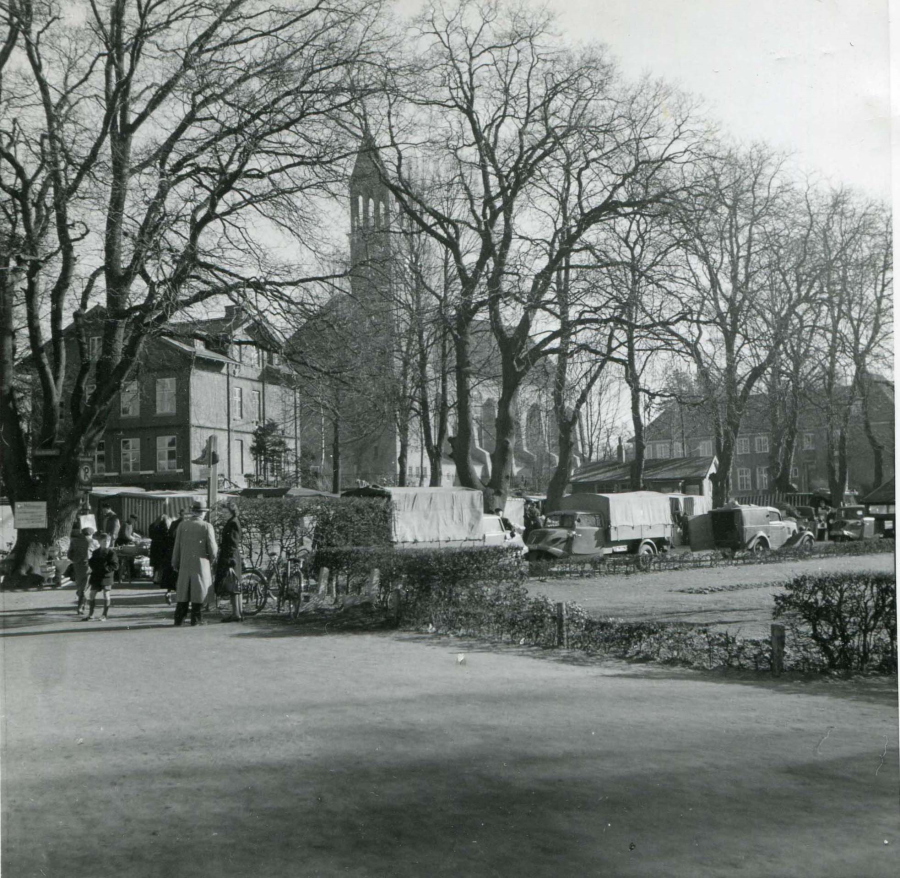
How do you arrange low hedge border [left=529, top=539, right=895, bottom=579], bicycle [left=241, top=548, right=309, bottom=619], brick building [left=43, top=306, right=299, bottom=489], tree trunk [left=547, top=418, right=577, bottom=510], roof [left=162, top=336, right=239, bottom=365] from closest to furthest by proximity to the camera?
bicycle [left=241, top=548, right=309, bottom=619] < brick building [left=43, top=306, right=299, bottom=489] < roof [left=162, top=336, right=239, bottom=365] < tree trunk [left=547, top=418, right=577, bottom=510] < low hedge border [left=529, top=539, right=895, bottom=579]

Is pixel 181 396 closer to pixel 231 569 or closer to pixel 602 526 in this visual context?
pixel 231 569

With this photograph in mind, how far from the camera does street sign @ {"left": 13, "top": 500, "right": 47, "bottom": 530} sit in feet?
40.2

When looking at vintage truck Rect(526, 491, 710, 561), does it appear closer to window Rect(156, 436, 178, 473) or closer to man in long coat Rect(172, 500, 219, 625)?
window Rect(156, 436, 178, 473)

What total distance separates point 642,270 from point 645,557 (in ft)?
Answer: 28.7

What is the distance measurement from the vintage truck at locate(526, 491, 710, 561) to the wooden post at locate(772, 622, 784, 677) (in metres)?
16.4

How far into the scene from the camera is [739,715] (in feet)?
22.7

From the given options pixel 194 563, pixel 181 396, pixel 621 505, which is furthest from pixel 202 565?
pixel 621 505

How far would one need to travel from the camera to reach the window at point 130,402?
15.5m

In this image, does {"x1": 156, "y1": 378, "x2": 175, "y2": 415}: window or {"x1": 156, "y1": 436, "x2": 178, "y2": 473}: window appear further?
{"x1": 156, "y1": 378, "x2": 175, "y2": 415}: window

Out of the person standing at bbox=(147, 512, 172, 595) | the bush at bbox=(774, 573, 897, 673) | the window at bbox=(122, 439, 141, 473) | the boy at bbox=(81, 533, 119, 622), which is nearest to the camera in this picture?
the bush at bbox=(774, 573, 897, 673)

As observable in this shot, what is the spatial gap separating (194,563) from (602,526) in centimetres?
1557

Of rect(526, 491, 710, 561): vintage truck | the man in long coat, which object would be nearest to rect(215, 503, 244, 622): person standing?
the man in long coat

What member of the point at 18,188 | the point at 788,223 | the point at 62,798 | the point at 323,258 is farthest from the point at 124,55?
the point at 62,798

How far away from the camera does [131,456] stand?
52.1 ft
